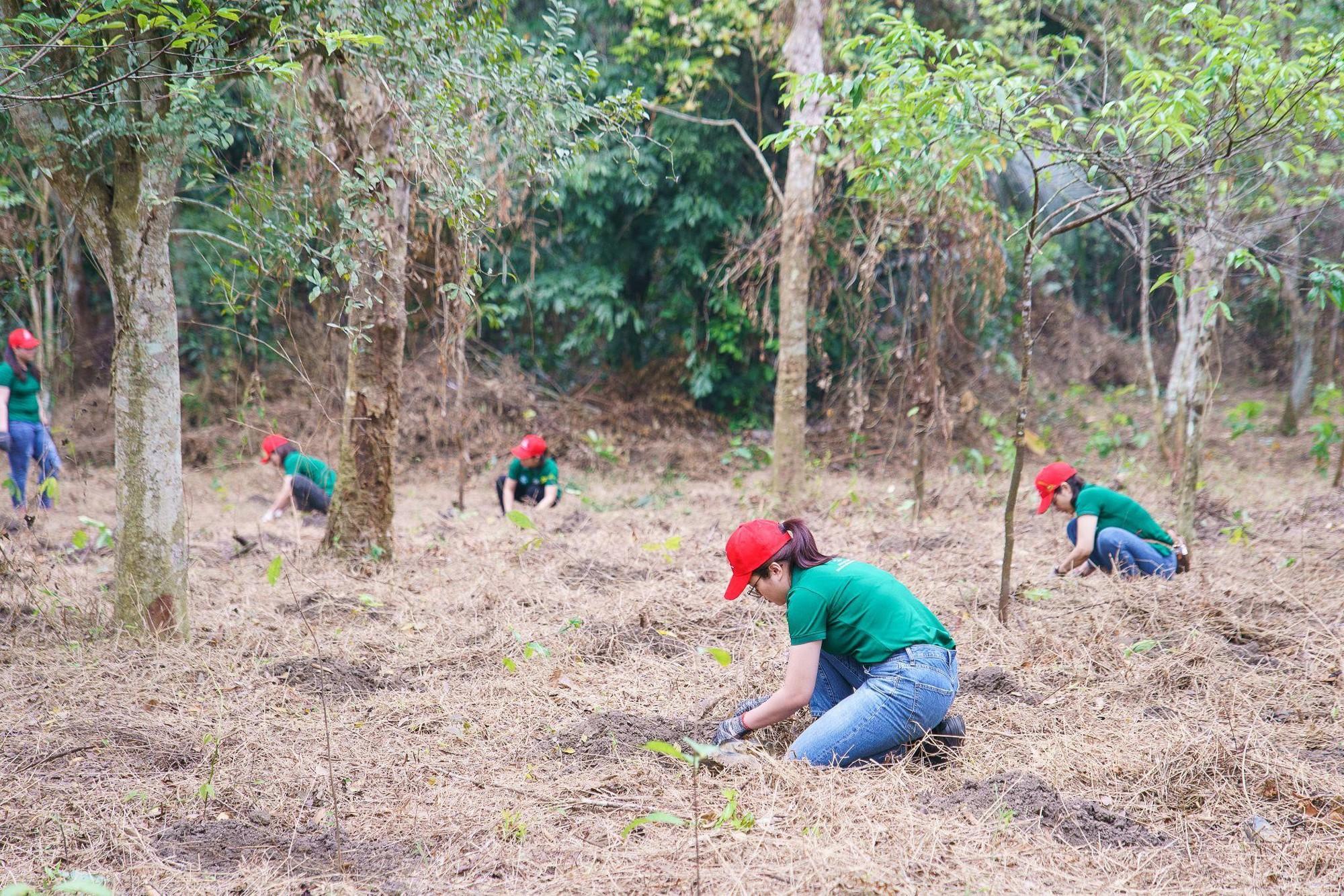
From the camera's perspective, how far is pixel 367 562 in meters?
5.92

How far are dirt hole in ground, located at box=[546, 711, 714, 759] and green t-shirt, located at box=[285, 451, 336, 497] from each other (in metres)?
4.55

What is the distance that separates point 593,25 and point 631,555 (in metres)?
7.88

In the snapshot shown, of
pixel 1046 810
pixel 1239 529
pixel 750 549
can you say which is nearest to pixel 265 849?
pixel 750 549

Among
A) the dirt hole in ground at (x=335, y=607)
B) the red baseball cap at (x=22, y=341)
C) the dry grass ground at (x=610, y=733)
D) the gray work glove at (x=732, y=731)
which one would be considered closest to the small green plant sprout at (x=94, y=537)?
the dry grass ground at (x=610, y=733)

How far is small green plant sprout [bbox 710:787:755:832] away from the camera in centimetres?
275

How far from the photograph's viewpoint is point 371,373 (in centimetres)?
591

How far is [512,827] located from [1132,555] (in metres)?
4.09

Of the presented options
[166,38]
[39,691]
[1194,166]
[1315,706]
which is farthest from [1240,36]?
[39,691]

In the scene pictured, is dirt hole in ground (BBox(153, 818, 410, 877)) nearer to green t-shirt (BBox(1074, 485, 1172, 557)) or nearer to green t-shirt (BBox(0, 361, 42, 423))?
green t-shirt (BBox(1074, 485, 1172, 557))

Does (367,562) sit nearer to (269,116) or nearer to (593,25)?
(269,116)

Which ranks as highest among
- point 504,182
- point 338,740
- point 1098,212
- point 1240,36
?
point 1240,36

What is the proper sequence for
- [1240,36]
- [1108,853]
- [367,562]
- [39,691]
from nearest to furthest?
[1108,853] → [39,691] → [1240,36] → [367,562]

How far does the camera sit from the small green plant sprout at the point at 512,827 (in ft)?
9.20

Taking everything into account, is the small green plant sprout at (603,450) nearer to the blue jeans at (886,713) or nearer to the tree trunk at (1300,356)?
the tree trunk at (1300,356)
